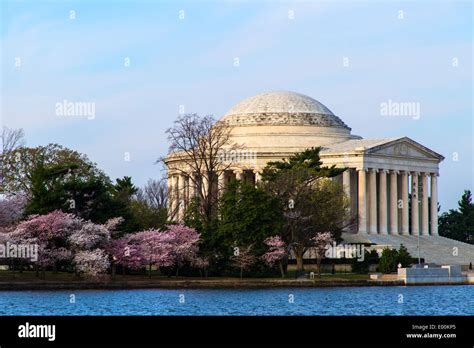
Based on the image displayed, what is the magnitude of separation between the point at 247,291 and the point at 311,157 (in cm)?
4118

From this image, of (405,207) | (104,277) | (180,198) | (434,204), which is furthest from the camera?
(434,204)

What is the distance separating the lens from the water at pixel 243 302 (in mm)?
67500

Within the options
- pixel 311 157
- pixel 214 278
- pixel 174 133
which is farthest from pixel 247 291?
pixel 311 157

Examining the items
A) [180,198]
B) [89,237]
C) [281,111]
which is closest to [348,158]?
[281,111]

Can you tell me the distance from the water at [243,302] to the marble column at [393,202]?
1963 inches

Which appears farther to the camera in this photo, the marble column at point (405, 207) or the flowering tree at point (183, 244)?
the marble column at point (405, 207)

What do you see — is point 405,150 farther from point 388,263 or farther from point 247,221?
point 247,221

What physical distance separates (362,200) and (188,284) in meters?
50.5

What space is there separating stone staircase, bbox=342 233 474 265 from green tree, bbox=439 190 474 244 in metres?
20.0

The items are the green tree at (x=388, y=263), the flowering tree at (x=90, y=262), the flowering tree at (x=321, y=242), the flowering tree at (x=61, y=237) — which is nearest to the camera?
the flowering tree at (x=90, y=262)

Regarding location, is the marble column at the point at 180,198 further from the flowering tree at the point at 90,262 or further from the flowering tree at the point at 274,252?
the flowering tree at the point at 90,262

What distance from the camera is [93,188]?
3846 inches

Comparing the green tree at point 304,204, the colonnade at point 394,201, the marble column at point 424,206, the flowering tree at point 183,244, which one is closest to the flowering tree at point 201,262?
the flowering tree at point 183,244

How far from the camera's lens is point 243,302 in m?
75.9
